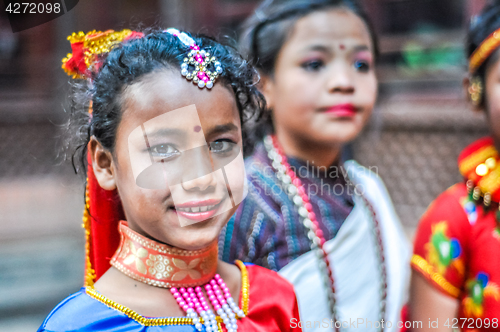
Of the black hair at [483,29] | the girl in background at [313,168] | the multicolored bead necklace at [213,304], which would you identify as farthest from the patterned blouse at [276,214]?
the black hair at [483,29]

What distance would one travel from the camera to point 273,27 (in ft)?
4.00

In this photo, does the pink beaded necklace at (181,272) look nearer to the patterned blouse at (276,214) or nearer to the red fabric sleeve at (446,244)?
the patterned blouse at (276,214)

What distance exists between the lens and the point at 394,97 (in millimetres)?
3545

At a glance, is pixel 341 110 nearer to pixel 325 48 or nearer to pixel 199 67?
pixel 325 48

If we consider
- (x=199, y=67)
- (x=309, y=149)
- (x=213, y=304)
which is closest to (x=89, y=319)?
(x=213, y=304)

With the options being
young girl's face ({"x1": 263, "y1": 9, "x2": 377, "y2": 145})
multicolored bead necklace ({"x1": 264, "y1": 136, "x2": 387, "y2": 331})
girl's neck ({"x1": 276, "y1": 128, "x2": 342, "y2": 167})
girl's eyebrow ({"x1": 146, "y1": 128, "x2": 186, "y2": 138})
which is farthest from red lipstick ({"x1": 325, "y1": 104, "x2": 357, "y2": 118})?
girl's eyebrow ({"x1": 146, "y1": 128, "x2": 186, "y2": 138})

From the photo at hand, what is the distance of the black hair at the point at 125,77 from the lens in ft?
2.39

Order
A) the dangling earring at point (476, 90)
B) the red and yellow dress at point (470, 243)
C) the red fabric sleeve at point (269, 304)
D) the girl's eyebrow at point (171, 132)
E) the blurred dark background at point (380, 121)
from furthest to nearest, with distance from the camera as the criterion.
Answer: the blurred dark background at point (380, 121) < the dangling earring at point (476, 90) < the red and yellow dress at point (470, 243) < the red fabric sleeve at point (269, 304) < the girl's eyebrow at point (171, 132)

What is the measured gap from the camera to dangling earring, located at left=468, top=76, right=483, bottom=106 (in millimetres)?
1178

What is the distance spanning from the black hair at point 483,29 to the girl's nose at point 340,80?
15.1 inches

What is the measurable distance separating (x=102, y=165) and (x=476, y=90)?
1.01 meters

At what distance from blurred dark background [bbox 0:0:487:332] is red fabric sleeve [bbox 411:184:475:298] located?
193 cm

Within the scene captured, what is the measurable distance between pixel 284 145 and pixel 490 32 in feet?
2.08

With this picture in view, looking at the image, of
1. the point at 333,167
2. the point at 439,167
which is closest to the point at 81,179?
the point at 333,167
